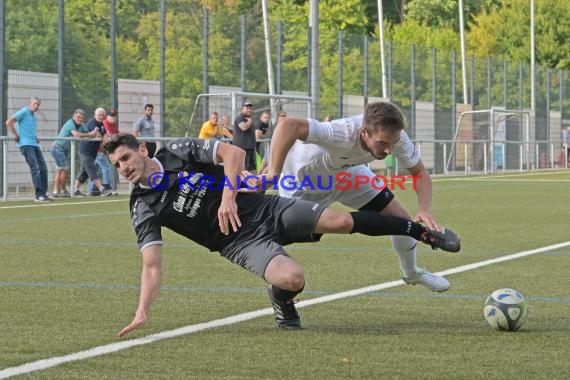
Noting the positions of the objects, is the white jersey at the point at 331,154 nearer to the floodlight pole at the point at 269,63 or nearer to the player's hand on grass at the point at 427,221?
the player's hand on grass at the point at 427,221

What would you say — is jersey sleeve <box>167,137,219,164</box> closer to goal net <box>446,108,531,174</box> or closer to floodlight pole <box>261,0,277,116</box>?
floodlight pole <box>261,0,277,116</box>

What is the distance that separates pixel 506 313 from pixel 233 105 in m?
21.9

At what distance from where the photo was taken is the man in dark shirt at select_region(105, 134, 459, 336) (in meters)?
6.92

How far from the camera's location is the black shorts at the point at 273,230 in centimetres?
712

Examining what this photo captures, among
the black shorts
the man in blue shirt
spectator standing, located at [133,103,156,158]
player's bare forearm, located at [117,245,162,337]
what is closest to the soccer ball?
the black shorts

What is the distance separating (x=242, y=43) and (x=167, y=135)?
456 centimetres

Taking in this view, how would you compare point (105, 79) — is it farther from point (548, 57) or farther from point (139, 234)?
point (548, 57)

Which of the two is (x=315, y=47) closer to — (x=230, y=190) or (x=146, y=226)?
(x=146, y=226)

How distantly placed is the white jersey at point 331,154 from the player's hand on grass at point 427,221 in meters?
0.42

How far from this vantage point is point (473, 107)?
157 feet

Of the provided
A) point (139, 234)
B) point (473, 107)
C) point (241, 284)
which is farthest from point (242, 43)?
point (139, 234)

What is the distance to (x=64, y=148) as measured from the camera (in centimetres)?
2334

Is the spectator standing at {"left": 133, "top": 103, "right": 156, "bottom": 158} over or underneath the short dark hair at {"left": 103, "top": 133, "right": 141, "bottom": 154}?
over

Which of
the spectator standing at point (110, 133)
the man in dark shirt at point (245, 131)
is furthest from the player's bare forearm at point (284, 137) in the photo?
the man in dark shirt at point (245, 131)
